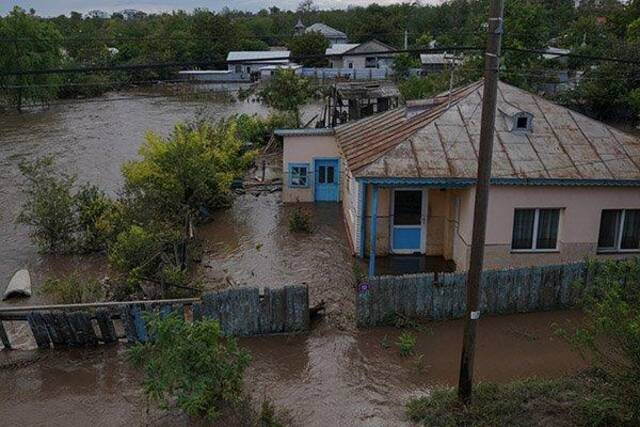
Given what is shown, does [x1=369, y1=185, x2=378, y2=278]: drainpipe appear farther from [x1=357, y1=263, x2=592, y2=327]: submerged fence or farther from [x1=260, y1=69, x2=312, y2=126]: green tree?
[x1=260, y1=69, x2=312, y2=126]: green tree

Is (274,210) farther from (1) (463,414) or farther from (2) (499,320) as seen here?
(1) (463,414)

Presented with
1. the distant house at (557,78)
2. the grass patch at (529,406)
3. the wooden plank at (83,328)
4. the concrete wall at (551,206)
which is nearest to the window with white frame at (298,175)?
the concrete wall at (551,206)

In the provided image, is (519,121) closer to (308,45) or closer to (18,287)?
(18,287)

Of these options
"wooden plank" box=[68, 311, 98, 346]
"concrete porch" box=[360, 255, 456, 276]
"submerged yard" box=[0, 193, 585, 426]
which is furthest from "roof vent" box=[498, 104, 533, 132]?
"wooden plank" box=[68, 311, 98, 346]

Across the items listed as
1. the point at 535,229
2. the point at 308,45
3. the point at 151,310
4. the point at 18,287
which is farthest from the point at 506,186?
the point at 308,45

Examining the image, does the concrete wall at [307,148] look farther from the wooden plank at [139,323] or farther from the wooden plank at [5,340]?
the wooden plank at [5,340]

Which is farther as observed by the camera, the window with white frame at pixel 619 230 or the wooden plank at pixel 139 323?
the window with white frame at pixel 619 230
